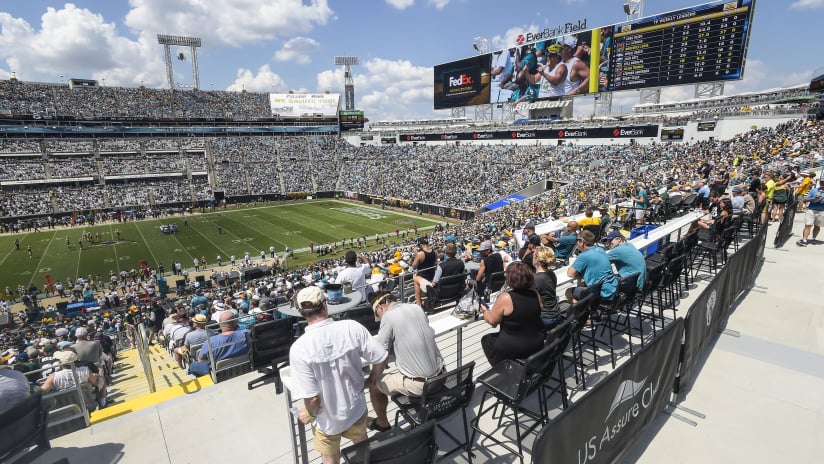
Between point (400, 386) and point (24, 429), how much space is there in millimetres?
3563

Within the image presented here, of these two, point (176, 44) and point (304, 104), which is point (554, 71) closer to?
point (304, 104)

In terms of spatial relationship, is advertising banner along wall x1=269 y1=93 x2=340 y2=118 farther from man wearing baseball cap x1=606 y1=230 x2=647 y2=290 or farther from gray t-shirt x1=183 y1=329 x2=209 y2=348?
man wearing baseball cap x1=606 y1=230 x2=647 y2=290

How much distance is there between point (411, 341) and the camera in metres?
3.65

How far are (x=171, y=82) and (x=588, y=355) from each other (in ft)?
297

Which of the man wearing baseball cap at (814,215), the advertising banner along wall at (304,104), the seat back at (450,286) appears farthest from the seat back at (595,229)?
the advertising banner along wall at (304,104)

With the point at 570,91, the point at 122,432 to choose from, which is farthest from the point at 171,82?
the point at 122,432

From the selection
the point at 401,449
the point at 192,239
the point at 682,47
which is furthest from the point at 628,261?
the point at 192,239

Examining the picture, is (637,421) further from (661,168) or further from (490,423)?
(661,168)

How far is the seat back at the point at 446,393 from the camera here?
10.9 ft

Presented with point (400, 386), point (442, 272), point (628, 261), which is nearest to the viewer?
point (400, 386)

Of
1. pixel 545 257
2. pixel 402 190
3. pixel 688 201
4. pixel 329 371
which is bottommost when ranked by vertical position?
pixel 402 190

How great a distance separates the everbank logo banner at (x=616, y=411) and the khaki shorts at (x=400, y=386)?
49.9 inches

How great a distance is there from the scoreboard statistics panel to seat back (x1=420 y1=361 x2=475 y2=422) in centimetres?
4127

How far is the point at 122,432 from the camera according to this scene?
4.80 metres
